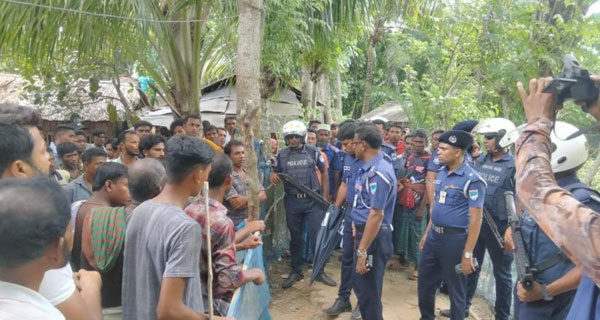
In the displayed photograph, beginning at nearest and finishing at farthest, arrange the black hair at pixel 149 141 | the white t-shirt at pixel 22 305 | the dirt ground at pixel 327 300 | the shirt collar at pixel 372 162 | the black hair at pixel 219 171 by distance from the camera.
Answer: the white t-shirt at pixel 22 305 < the black hair at pixel 219 171 < the shirt collar at pixel 372 162 < the black hair at pixel 149 141 < the dirt ground at pixel 327 300

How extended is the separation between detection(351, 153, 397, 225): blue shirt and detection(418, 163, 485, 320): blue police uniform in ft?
1.55

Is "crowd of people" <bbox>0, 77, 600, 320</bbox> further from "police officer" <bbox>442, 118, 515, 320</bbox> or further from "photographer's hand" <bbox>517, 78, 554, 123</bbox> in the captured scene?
"photographer's hand" <bbox>517, 78, 554, 123</bbox>

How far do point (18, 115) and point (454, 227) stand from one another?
363 centimetres

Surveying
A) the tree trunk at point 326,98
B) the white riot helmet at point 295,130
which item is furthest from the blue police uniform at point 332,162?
the tree trunk at point 326,98

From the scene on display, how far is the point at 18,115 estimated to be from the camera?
114 inches

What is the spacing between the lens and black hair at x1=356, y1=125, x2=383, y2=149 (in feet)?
13.9

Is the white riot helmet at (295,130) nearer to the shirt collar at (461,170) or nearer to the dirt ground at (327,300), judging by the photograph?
the dirt ground at (327,300)

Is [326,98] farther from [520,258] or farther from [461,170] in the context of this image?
[520,258]

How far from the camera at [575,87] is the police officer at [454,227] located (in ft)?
8.87

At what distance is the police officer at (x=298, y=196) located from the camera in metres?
5.93

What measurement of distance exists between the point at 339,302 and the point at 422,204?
2.09 metres

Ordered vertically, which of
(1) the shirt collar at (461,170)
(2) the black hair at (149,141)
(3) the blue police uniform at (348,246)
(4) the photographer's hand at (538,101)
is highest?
(4) the photographer's hand at (538,101)

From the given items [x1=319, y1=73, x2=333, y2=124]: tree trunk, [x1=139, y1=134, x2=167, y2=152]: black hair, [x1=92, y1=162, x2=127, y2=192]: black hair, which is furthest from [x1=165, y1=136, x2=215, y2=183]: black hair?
[x1=319, y1=73, x2=333, y2=124]: tree trunk

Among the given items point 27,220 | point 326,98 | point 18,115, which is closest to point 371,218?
point 18,115
